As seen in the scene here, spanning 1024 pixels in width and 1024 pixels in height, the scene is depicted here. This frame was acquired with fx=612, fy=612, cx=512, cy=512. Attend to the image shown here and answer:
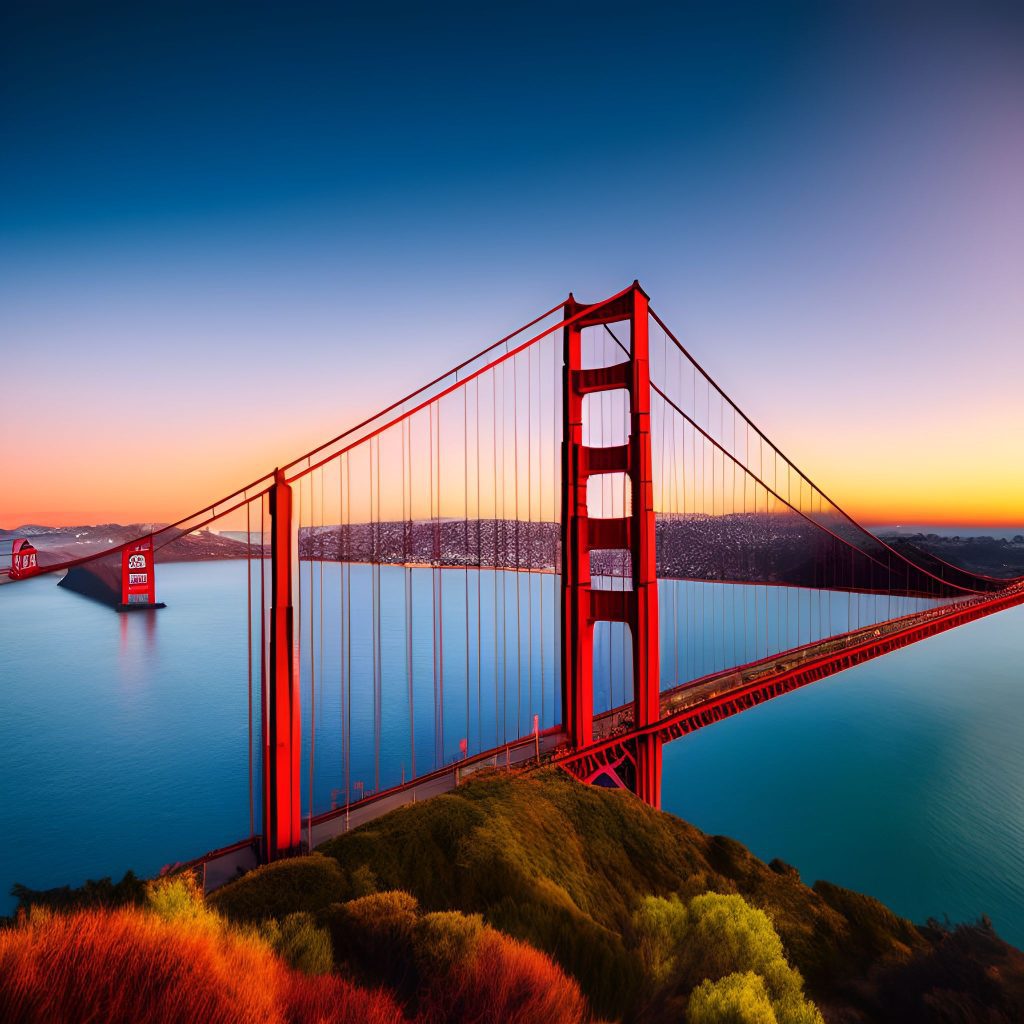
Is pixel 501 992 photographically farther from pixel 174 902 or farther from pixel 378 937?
pixel 174 902

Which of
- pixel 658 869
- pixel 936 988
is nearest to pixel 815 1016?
pixel 936 988

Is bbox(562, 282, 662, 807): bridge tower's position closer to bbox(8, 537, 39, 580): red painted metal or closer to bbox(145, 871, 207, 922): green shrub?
bbox(145, 871, 207, 922): green shrub

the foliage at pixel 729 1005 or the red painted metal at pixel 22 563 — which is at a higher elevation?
the red painted metal at pixel 22 563

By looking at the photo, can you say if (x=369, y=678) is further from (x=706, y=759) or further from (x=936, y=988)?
(x=936, y=988)

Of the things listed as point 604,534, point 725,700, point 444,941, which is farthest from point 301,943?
point 725,700

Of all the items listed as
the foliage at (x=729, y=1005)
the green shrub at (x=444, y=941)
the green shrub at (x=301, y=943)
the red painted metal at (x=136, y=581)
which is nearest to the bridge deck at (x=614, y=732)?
the green shrub at (x=301, y=943)

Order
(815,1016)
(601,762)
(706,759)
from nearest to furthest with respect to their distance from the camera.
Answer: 1. (815,1016)
2. (601,762)
3. (706,759)

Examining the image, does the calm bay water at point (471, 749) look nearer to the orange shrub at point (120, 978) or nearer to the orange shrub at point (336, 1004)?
the orange shrub at point (336, 1004)

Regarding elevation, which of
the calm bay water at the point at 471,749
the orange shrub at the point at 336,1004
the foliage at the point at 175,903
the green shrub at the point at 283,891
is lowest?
the calm bay water at the point at 471,749
